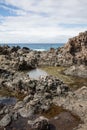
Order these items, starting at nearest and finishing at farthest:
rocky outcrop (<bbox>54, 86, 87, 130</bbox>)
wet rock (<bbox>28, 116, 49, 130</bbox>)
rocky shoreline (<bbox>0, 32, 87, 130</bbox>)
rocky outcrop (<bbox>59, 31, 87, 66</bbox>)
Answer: wet rock (<bbox>28, 116, 49, 130</bbox>)
rocky shoreline (<bbox>0, 32, 87, 130</bbox>)
rocky outcrop (<bbox>54, 86, 87, 130</bbox>)
rocky outcrop (<bbox>59, 31, 87, 66</bbox>)

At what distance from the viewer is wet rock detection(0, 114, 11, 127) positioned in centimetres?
3023

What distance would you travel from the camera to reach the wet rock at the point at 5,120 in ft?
99.2

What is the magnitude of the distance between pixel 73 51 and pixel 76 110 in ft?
159

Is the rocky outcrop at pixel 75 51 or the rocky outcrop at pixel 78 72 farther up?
the rocky outcrop at pixel 75 51

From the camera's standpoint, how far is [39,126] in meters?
28.8

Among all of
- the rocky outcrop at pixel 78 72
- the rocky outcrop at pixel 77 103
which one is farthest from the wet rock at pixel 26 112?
the rocky outcrop at pixel 78 72

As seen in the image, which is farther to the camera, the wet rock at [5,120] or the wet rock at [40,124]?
the wet rock at [5,120]

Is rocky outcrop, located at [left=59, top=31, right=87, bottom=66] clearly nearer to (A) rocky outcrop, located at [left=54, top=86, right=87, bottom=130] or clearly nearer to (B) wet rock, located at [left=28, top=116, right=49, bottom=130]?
(A) rocky outcrop, located at [left=54, top=86, right=87, bottom=130]

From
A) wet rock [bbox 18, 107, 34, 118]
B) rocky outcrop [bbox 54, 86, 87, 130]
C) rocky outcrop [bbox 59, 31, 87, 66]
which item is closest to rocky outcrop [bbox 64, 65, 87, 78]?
rocky outcrop [bbox 59, 31, 87, 66]

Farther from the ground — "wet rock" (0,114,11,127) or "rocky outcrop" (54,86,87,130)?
"rocky outcrop" (54,86,87,130)

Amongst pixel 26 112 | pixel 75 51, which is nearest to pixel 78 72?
pixel 75 51

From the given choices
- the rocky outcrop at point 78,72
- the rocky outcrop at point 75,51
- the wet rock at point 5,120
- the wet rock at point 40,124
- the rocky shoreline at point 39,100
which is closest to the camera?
the wet rock at point 40,124

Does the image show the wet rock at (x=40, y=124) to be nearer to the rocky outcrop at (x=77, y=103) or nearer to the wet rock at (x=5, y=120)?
the wet rock at (x=5, y=120)

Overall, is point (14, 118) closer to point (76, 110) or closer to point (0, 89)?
point (76, 110)
